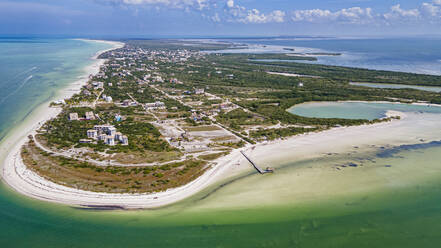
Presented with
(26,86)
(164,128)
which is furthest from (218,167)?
(26,86)

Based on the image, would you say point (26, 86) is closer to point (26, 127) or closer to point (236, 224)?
point (26, 127)

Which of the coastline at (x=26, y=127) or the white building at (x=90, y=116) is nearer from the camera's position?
the coastline at (x=26, y=127)

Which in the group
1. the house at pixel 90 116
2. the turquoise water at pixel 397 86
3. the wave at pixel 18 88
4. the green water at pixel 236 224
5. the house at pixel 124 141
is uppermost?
the turquoise water at pixel 397 86

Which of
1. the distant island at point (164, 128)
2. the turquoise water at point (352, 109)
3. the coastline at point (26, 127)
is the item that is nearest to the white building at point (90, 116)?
the distant island at point (164, 128)

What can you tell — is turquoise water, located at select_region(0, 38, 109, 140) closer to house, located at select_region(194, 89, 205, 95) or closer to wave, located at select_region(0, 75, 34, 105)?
wave, located at select_region(0, 75, 34, 105)

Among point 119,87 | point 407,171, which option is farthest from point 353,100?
point 119,87

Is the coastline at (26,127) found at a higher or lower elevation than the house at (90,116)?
lower

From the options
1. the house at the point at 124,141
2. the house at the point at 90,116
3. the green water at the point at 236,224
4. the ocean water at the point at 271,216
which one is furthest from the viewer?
the house at the point at 90,116

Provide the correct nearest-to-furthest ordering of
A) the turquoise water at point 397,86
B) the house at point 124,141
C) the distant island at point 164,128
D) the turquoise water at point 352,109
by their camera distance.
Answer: the distant island at point 164,128 < the house at point 124,141 < the turquoise water at point 352,109 < the turquoise water at point 397,86

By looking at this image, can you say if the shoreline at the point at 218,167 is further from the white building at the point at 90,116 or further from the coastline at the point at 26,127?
the white building at the point at 90,116
